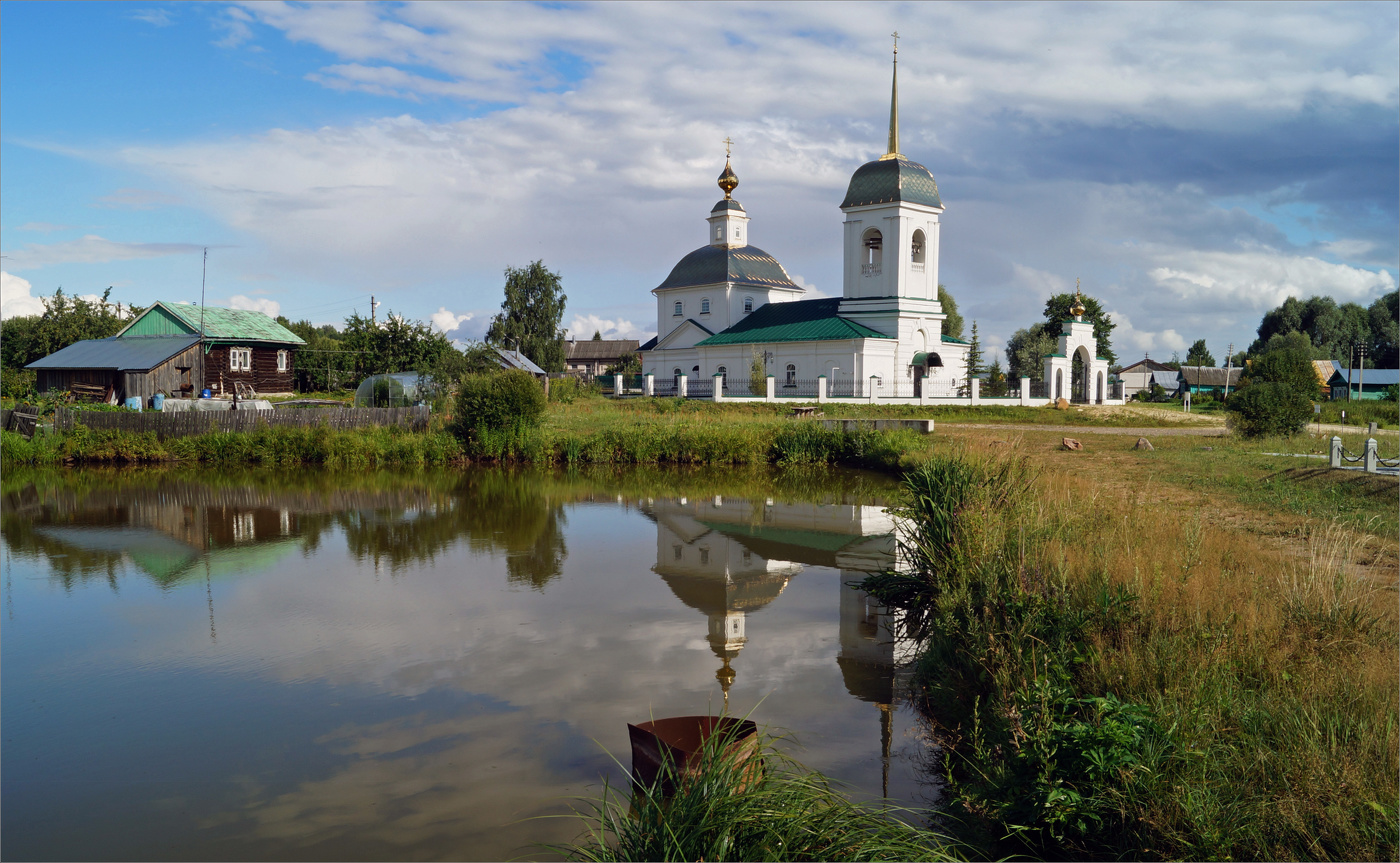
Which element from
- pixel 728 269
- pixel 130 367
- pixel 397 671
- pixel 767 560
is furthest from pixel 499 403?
pixel 728 269

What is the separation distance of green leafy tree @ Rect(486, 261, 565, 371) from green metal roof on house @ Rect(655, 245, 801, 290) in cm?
1208

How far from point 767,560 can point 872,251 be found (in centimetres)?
3050

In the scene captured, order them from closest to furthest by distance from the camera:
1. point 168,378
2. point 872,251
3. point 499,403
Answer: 1. point 499,403
2. point 168,378
3. point 872,251

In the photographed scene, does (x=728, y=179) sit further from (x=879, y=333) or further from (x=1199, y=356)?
(x=1199, y=356)

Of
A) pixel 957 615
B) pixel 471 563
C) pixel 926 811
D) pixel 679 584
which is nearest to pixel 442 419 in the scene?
pixel 471 563

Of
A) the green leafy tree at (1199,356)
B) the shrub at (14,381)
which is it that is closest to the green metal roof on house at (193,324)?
the shrub at (14,381)

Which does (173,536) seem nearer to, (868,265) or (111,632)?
(111,632)

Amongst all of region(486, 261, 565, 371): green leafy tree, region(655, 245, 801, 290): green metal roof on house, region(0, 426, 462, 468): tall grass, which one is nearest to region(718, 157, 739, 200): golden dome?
region(655, 245, 801, 290): green metal roof on house

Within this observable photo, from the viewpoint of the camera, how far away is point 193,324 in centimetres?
3631

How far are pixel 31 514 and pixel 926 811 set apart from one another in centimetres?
1640

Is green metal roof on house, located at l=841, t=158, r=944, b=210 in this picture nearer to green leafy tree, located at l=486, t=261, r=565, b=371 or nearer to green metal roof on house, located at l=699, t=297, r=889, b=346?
green metal roof on house, located at l=699, t=297, r=889, b=346

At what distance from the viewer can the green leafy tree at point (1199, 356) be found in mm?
91125

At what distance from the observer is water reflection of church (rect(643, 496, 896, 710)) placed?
7.88 meters

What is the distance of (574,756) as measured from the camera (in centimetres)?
575
